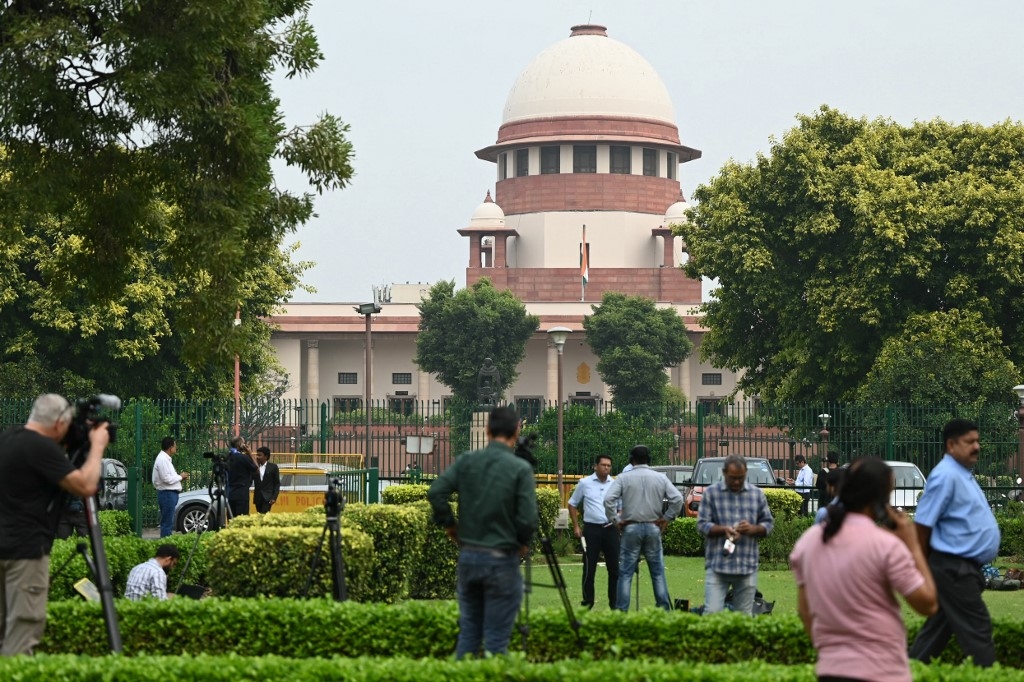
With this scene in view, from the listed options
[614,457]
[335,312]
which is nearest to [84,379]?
[614,457]

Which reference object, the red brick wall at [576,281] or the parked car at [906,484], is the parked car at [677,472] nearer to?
the parked car at [906,484]

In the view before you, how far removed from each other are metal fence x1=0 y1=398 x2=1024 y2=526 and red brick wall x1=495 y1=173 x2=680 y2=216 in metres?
43.2

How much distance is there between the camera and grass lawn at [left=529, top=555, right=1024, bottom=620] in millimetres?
13656

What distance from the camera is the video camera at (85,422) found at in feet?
24.1

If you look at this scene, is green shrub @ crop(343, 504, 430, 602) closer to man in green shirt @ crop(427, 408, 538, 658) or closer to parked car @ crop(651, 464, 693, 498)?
man in green shirt @ crop(427, 408, 538, 658)

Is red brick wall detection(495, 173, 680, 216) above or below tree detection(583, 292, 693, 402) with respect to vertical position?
above

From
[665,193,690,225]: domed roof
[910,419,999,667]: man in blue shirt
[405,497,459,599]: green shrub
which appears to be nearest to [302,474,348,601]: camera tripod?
[405,497,459,599]: green shrub

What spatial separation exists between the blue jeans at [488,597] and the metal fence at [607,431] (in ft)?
39.4

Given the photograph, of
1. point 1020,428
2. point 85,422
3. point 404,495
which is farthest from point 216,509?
point 1020,428

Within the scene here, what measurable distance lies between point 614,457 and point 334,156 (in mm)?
13192

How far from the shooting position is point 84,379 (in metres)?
31.3

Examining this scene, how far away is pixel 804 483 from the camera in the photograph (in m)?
21.6

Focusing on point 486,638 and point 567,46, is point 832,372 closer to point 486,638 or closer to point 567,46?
point 486,638

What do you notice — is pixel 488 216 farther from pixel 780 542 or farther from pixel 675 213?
pixel 780 542
